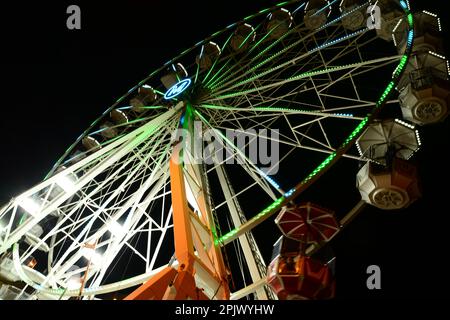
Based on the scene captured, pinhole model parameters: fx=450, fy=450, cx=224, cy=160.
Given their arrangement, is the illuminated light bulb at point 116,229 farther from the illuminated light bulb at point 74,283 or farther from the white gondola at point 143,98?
the white gondola at point 143,98

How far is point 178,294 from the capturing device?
5.32 m

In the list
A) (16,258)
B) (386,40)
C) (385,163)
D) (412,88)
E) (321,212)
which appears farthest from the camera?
(386,40)

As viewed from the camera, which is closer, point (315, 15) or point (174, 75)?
point (315, 15)

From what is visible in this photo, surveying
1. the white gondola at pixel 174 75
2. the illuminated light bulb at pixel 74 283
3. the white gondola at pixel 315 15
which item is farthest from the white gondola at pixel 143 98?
the illuminated light bulb at pixel 74 283

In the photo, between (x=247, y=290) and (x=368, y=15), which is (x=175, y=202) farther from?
(x=368, y=15)

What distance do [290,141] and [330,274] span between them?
11.5 ft

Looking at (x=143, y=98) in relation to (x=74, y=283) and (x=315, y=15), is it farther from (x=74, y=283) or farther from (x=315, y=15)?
(x=74, y=283)

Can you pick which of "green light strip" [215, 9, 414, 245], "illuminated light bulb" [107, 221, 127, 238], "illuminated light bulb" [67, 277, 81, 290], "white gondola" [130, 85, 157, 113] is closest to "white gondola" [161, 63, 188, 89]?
"white gondola" [130, 85, 157, 113]

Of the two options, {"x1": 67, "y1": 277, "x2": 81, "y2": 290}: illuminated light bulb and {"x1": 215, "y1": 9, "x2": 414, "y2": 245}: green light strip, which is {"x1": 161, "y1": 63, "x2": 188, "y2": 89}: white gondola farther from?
{"x1": 215, "y1": 9, "x2": 414, "y2": 245}: green light strip

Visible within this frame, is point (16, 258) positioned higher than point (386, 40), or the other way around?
point (386, 40)

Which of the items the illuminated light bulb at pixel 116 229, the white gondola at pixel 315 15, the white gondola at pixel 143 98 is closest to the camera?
the illuminated light bulb at pixel 116 229

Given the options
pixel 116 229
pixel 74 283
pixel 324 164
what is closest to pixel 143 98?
pixel 116 229
